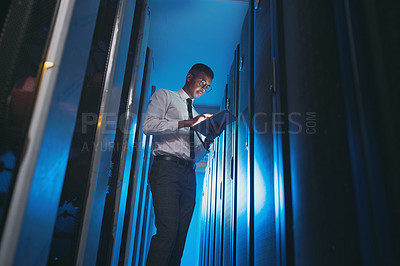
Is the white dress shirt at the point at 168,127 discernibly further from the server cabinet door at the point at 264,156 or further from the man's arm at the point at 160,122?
the server cabinet door at the point at 264,156

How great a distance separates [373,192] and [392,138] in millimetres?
135

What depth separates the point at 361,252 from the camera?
74cm

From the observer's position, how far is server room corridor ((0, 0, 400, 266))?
728mm

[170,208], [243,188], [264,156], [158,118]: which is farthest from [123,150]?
[264,156]

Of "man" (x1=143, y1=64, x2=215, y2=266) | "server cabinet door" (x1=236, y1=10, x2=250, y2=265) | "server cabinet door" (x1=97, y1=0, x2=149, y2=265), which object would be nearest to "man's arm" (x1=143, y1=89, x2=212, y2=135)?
"man" (x1=143, y1=64, x2=215, y2=266)

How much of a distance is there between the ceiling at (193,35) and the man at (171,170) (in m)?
1.21

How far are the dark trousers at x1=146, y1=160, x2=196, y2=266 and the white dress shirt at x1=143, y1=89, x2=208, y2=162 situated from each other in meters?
0.11

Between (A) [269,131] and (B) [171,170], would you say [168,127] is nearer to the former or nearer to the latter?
(B) [171,170]

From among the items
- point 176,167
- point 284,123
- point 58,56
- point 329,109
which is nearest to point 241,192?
point 176,167

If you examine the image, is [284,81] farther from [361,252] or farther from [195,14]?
[195,14]

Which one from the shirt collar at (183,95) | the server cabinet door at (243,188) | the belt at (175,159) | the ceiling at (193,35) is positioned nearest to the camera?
the server cabinet door at (243,188)

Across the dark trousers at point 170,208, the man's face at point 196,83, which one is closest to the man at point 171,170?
the dark trousers at point 170,208

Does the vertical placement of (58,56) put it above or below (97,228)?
above

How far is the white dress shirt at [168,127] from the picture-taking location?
6.66ft
